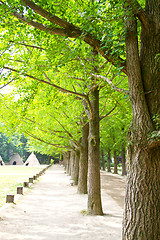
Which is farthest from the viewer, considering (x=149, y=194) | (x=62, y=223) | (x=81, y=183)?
(x=81, y=183)

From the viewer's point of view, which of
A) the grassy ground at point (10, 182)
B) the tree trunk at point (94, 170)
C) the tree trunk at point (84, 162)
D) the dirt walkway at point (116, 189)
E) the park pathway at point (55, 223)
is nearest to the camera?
the park pathway at point (55, 223)

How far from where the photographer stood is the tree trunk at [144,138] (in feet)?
13.8

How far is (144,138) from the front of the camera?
430 cm

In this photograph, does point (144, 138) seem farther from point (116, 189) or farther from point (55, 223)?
point (116, 189)

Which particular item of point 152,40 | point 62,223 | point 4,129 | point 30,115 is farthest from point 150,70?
point 30,115

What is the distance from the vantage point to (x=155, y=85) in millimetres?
4609

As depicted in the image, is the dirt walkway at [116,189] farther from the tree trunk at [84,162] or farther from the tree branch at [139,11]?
the tree branch at [139,11]

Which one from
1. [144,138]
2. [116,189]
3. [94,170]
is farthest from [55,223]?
[116,189]

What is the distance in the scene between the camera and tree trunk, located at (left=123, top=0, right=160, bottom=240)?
13.8 ft

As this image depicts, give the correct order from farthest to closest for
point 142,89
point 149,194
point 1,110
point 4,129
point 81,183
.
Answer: point 81,183 < point 1,110 < point 4,129 < point 142,89 < point 149,194

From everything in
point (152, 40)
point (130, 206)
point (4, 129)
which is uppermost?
point (152, 40)

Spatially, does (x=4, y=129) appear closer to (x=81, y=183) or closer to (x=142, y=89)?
(x=81, y=183)

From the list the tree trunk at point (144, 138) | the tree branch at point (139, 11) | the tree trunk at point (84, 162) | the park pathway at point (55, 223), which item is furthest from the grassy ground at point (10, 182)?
the tree branch at point (139, 11)

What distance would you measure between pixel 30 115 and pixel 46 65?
27.0 feet
